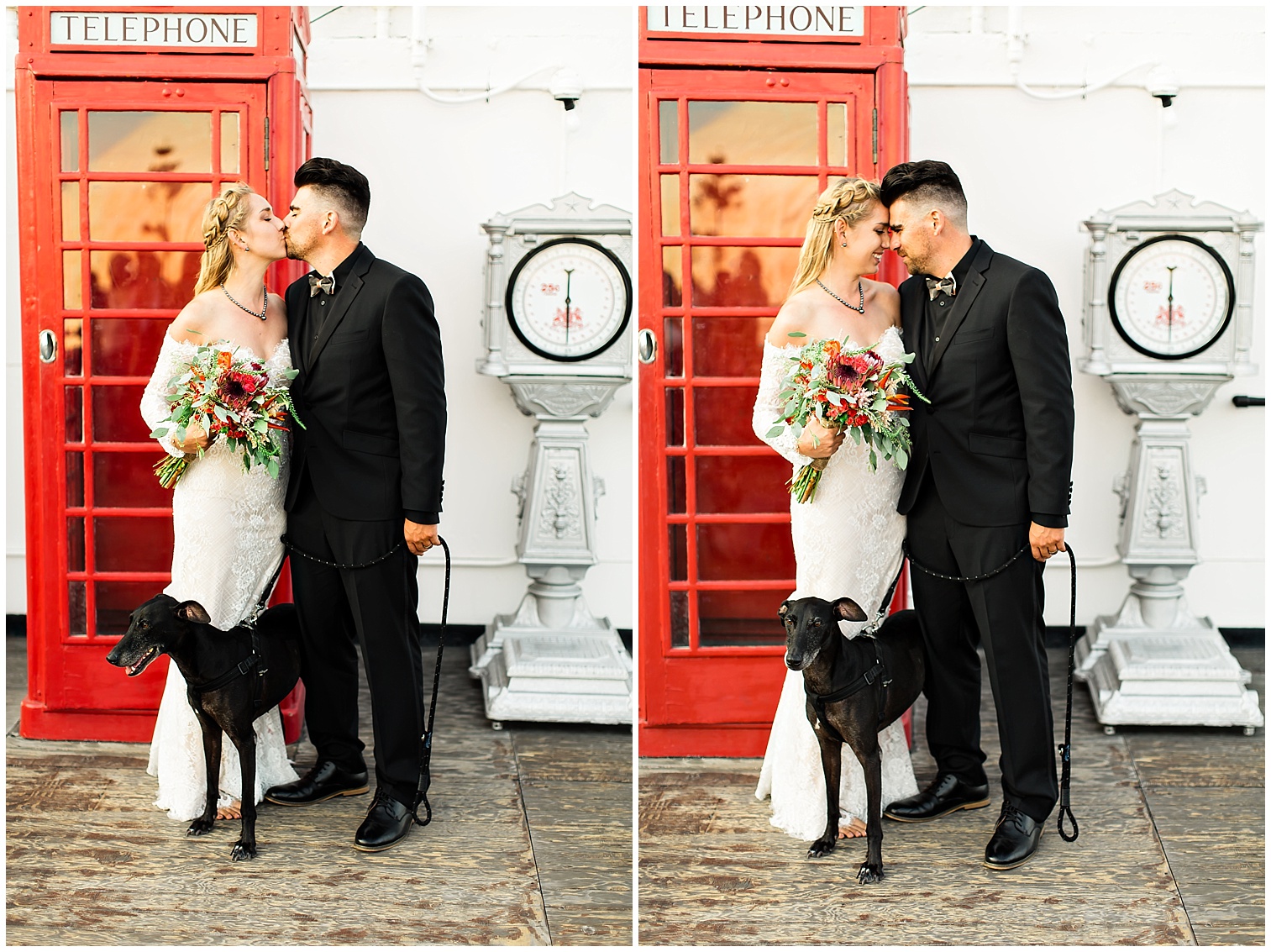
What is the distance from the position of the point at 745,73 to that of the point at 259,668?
231cm

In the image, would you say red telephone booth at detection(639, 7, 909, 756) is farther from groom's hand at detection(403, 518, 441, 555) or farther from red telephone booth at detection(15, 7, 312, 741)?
red telephone booth at detection(15, 7, 312, 741)

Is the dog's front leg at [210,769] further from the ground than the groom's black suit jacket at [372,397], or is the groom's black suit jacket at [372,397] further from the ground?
the groom's black suit jacket at [372,397]

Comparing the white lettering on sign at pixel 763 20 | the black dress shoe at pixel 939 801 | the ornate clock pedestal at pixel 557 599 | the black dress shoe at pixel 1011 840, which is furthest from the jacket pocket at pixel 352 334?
the black dress shoe at pixel 1011 840

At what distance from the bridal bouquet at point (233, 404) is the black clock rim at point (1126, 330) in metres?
2.83

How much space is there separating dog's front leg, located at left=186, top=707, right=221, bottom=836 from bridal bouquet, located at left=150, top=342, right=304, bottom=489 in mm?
735

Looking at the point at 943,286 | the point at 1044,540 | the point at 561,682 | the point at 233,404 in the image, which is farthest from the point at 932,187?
the point at 561,682

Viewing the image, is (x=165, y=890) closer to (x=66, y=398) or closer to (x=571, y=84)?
(x=66, y=398)

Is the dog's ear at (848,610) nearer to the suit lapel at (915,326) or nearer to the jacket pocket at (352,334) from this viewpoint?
the suit lapel at (915,326)

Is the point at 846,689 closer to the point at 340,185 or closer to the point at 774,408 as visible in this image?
the point at 774,408

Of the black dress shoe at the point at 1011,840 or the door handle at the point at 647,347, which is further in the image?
the door handle at the point at 647,347

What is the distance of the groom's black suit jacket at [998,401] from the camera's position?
3.05m

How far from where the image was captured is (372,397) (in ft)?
10.6

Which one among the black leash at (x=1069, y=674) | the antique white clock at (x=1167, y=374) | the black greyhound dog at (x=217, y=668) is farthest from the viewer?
the antique white clock at (x=1167, y=374)

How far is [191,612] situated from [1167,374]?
3.35m
